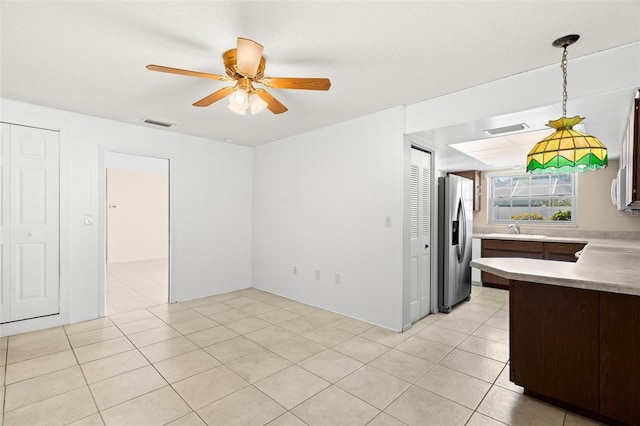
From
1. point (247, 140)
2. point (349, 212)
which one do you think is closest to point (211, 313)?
point (349, 212)

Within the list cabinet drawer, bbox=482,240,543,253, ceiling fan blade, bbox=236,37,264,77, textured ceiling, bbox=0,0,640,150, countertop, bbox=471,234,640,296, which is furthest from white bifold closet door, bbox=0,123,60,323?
cabinet drawer, bbox=482,240,543,253

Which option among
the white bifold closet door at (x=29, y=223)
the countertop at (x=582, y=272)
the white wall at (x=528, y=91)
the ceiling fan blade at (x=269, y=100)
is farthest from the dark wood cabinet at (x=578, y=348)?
the white bifold closet door at (x=29, y=223)

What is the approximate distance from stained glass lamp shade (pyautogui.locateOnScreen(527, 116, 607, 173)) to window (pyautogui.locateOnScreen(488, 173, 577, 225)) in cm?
408

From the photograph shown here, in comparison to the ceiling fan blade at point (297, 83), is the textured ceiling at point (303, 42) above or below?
above

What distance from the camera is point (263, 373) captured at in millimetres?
2494

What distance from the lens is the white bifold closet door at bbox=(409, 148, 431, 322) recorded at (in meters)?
3.62

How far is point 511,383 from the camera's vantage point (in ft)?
7.75

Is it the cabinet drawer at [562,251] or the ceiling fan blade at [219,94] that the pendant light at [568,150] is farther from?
the cabinet drawer at [562,251]

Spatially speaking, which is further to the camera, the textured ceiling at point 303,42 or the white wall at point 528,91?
the white wall at point 528,91

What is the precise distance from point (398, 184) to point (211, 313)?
2819 millimetres

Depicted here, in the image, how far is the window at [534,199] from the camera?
210 inches

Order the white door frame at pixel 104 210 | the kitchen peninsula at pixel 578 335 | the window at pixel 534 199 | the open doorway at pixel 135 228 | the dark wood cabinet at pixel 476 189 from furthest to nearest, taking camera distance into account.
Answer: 1. the open doorway at pixel 135 228
2. the dark wood cabinet at pixel 476 189
3. the window at pixel 534 199
4. the white door frame at pixel 104 210
5. the kitchen peninsula at pixel 578 335

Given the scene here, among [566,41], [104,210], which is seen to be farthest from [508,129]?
[104,210]

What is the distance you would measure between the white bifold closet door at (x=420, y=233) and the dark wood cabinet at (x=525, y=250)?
6.74 ft
